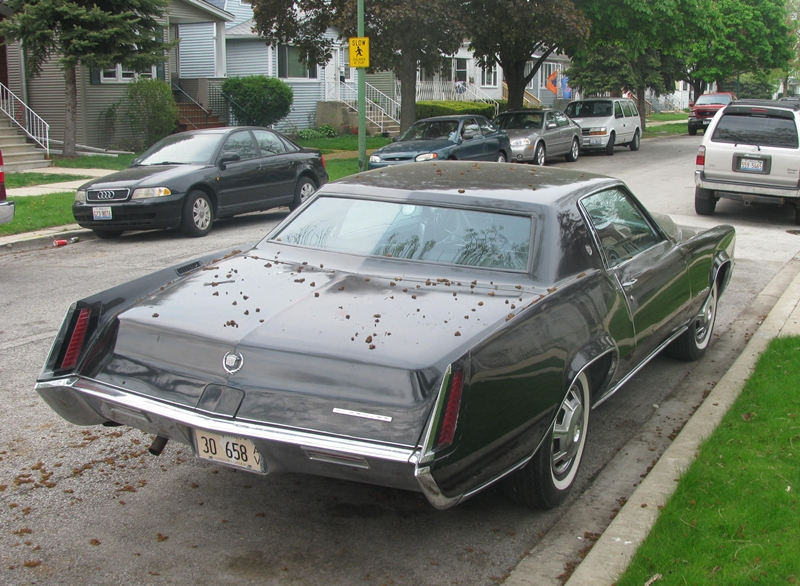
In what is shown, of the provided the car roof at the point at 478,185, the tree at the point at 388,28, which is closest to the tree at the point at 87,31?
the tree at the point at 388,28

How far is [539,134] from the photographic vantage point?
23.3 metres

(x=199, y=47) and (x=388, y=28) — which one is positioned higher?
(x=199, y=47)

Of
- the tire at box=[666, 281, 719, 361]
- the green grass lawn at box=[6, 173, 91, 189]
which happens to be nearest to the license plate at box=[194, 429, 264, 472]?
the tire at box=[666, 281, 719, 361]

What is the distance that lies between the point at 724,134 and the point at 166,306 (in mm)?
11773

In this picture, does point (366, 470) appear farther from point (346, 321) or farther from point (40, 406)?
point (40, 406)

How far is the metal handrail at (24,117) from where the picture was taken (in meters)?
23.3

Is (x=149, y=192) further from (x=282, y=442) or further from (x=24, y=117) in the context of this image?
(x=24, y=117)

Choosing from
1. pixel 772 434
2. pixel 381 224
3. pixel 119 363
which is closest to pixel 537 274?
pixel 381 224

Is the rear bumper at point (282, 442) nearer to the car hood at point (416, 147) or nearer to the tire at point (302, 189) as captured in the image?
the tire at point (302, 189)

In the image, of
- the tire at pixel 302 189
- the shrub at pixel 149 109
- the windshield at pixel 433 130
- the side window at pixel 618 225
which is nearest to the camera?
the side window at pixel 618 225

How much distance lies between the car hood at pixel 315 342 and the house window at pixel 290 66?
3218 centimetres

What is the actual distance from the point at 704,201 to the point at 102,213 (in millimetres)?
9203

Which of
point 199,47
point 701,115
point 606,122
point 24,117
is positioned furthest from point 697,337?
point 701,115

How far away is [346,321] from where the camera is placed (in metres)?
3.80
